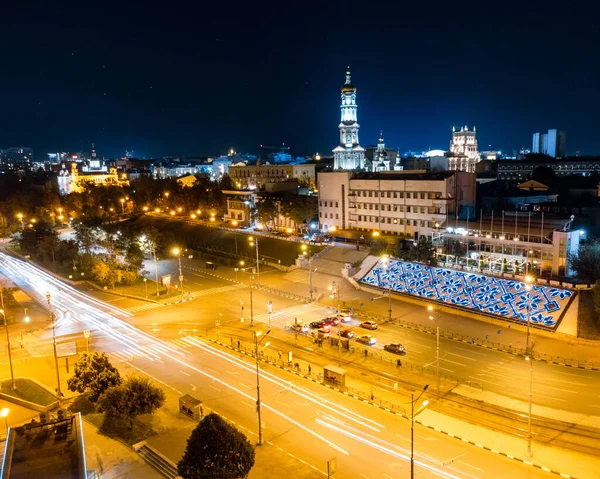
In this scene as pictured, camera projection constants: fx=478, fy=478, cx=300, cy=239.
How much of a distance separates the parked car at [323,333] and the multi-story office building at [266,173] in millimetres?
91064

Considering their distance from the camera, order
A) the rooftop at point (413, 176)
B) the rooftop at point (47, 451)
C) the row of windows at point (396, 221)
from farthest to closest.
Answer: the row of windows at point (396, 221), the rooftop at point (413, 176), the rooftop at point (47, 451)

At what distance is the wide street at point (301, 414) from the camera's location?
865 inches

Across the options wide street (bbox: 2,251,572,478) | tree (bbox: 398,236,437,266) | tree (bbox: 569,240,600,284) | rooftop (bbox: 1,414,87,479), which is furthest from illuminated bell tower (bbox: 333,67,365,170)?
rooftop (bbox: 1,414,87,479)

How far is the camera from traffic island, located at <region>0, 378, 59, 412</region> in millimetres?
28188

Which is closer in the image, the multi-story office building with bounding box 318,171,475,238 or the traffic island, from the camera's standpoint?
the traffic island

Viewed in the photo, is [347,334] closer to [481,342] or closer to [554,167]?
[481,342]

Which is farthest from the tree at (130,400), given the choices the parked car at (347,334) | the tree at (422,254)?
the tree at (422,254)

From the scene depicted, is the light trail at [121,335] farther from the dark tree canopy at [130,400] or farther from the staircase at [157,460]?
the staircase at [157,460]

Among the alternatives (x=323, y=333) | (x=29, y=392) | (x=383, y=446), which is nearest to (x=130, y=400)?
(x=29, y=392)

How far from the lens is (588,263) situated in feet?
141

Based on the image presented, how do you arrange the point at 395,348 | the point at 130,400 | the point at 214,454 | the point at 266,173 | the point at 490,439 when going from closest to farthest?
the point at 214,454 → the point at 490,439 → the point at 130,400 → the point at 395,348 → the point at 266,173

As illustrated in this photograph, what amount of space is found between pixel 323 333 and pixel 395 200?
35572 mm

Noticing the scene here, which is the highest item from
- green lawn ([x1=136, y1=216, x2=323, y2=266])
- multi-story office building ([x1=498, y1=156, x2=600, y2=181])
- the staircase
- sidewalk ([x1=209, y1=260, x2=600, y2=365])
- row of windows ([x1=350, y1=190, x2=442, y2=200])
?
multi-story office building ([x1=498, y1=156, x2=600, y2=181])

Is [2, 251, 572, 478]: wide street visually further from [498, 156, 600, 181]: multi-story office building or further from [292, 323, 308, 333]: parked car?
[498, 156, 600, 181]: multi-story office building
